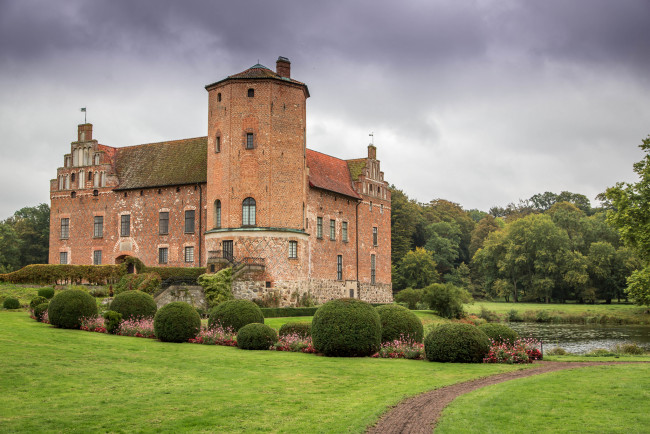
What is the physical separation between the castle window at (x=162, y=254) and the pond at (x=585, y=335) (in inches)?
866

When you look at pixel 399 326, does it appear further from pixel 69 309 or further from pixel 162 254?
pixel 162 254

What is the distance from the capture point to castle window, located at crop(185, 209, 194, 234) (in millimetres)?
39484

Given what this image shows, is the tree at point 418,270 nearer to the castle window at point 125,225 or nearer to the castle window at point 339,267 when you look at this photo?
the castle window at point 339,267

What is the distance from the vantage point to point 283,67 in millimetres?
39750

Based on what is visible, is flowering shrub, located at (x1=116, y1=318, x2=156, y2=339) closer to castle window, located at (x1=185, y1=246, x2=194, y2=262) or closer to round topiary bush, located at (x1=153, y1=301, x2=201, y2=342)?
round topiary bush, located at (x1=153, y1=301, x2=201, y2=342)

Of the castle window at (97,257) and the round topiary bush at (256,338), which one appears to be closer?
the round topiary bush at (256,338)

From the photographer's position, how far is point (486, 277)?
230 ft

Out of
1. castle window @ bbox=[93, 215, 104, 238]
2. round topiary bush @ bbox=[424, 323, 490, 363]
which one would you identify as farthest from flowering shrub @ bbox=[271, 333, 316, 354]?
castle window @ bbox=[93, 215, 104, 238]

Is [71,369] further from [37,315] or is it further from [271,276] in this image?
[271,276]

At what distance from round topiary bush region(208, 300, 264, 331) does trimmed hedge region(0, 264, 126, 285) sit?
14764 mm

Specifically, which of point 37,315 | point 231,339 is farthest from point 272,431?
point 37,315

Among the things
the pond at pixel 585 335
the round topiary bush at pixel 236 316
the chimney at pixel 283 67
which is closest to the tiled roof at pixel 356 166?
the chimney at pixel 283 67

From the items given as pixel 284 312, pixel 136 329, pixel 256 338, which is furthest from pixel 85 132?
pixel 256 338

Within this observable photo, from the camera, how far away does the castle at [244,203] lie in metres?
36.0
